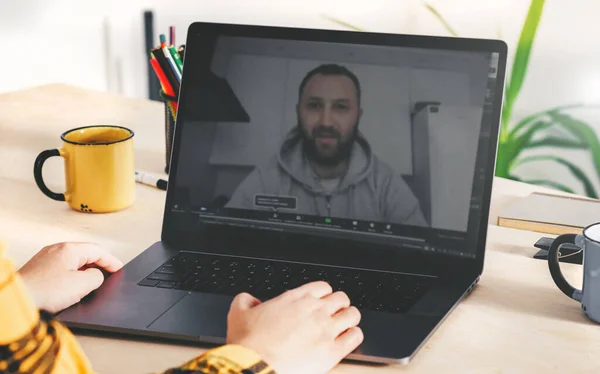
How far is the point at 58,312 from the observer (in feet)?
2.81

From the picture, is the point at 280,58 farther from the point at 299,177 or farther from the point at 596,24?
the point at 596,24

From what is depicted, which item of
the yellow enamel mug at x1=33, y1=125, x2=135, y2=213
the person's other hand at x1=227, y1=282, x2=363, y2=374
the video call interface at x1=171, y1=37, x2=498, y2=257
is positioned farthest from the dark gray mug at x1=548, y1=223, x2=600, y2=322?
the yellow enamel mug at x1=33, y1=125, x2=135, y2=213

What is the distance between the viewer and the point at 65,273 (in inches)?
35.2

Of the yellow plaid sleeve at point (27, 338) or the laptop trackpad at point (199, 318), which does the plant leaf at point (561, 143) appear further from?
the yellow plaid sleeve at point (27, 338)

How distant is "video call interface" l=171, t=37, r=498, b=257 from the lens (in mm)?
972

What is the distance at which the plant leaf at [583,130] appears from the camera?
2.59m

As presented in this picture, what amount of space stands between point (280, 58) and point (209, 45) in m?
0.11

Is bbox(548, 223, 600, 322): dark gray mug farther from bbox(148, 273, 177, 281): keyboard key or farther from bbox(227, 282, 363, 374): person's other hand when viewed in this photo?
bbox(148, 273, 177, 281): keyboard key

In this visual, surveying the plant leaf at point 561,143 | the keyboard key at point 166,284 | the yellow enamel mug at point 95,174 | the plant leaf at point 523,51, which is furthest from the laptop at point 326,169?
the plant leaf at point 561,143

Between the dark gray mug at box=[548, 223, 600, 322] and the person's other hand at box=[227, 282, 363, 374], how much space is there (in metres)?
0.26

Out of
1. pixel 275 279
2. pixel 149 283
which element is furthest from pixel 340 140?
pixel 149 283

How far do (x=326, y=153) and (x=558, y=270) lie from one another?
326mm

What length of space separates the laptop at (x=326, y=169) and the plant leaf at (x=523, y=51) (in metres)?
1.51

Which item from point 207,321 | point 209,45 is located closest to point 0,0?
point 209,45
